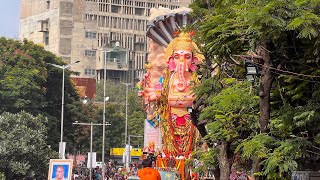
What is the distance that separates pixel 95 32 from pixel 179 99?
369 feet

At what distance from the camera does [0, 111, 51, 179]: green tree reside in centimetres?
6172

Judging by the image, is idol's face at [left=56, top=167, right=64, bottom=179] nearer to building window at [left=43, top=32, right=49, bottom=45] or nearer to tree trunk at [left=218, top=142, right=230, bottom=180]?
tree trunk at [left=218, top=142, right=230, bottom=180]

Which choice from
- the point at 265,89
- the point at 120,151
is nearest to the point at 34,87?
the point at 120,151

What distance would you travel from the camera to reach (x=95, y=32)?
168 metres

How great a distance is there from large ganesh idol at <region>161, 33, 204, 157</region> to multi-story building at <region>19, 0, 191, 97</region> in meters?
101

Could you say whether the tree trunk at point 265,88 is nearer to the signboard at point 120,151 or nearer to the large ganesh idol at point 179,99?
the large ganesh idol at point 179,99

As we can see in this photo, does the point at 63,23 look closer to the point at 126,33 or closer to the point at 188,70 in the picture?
the point at 126,33

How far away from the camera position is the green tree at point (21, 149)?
6172cm

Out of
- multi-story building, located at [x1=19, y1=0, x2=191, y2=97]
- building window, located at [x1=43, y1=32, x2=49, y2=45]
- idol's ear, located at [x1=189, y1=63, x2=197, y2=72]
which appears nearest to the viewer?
idol's ear, located at [x1=189, y1=63, x2=197, y2=72]

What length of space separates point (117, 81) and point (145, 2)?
17671 mm

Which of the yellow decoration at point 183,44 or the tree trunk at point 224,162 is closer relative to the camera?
the tree trunk at point 224,162

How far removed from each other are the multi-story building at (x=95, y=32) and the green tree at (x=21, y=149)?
9377cm

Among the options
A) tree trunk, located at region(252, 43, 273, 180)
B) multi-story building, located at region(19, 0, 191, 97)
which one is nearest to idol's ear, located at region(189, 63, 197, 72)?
tree trunk, located at region(252, 43, 273, 180)

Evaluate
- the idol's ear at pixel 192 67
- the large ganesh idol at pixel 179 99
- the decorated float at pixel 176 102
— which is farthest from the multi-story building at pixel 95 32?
the idol's ear at pixel 192 67
